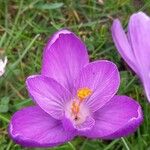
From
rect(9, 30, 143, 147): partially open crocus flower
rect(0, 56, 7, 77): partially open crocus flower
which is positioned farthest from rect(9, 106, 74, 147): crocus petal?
rect(0, 56, 7, 77): partially open crocus flower

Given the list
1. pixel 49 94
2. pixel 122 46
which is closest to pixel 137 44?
pixel 122 46

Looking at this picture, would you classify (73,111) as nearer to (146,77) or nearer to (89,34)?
(146,77)

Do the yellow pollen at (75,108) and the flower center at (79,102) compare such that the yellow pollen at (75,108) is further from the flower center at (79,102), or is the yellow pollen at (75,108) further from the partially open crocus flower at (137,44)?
the partially open crocus flower at (137,44)

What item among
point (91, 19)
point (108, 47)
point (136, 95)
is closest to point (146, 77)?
point (136, 95)

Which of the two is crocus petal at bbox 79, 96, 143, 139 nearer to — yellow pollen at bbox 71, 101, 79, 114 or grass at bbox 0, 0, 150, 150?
yellow pollen at bbox 71, 101, 79, 114

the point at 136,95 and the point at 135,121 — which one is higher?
the point at 135,121

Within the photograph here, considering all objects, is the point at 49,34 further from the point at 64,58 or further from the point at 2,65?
the point at 64,58
